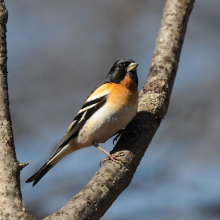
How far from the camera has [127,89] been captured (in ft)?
13.7

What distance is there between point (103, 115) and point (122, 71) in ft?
2.71

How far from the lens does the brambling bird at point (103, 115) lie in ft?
12.9

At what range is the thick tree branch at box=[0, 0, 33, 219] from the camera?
2.15m

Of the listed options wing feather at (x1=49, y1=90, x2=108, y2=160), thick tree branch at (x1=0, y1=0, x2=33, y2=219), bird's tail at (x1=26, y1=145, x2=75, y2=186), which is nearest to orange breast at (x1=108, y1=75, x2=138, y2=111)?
wing feather at (x1=49, y1=90, x2=108, y2=160)

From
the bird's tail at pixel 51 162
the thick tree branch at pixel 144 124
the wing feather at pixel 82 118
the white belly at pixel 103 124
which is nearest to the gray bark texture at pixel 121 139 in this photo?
the thick tree branch at pixel 144 124

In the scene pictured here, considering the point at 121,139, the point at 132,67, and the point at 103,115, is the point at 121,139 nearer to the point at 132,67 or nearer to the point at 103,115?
the point at 103,115

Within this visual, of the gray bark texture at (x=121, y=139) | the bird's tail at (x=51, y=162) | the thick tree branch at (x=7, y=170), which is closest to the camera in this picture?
the thick tree branch at (x=7, y=170)

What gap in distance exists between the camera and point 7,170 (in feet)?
7.73

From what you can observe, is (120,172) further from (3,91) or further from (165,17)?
(165,17)

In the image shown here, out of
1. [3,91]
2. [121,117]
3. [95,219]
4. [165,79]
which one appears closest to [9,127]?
[3,91]

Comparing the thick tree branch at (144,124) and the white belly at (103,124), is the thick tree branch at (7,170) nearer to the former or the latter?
the thick tree branch at (144,124)

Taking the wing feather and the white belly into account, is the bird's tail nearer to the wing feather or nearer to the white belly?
the wing feather

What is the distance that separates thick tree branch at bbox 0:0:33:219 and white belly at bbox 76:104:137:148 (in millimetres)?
1489

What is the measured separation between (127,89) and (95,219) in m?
2.10
